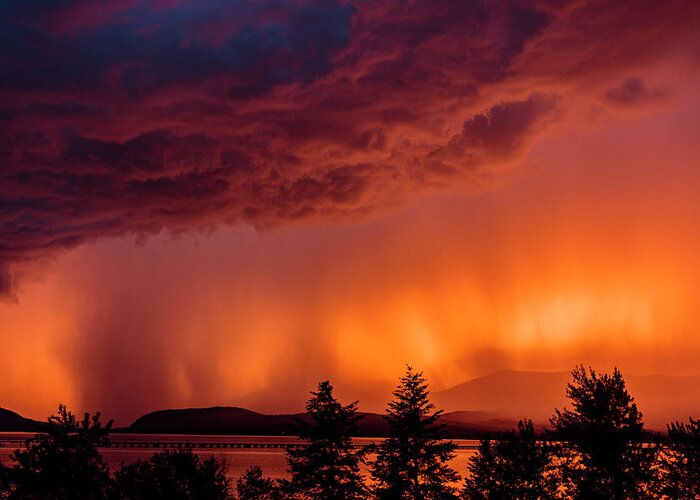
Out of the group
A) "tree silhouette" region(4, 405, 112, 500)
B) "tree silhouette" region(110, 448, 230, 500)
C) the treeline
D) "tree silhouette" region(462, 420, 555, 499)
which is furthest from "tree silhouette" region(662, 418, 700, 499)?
"tree silhouette" region(4, 405, 112, 500)

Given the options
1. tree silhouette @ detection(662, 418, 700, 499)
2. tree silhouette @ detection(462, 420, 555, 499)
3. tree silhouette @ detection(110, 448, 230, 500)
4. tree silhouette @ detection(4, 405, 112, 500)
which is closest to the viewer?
tree silhouette @ detection(4, 405, 112, 500)

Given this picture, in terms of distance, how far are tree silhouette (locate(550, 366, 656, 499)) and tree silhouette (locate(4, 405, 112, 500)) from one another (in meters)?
29.4

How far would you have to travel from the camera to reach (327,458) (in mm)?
48250

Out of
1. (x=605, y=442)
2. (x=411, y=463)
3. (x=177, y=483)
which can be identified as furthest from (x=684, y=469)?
(x=177, y=483)

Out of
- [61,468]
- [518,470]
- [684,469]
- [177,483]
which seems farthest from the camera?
[518,470]

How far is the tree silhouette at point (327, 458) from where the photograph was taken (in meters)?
47.5

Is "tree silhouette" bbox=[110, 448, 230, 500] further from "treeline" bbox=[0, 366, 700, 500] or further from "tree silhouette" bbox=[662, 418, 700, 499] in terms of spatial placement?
"tree silhouette" bbox=[662, 418, 700, 499]

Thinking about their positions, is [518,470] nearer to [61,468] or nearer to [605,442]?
[605,442]

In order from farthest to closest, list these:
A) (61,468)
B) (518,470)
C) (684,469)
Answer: (518,470), (684,469), (61,468)

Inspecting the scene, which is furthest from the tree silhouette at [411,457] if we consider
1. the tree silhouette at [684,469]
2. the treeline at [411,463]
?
the tree silhouette at [684,469]

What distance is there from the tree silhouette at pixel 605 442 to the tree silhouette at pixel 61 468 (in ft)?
96.4

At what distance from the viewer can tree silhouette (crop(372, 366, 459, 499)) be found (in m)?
52.3

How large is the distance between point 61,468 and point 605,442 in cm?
3374

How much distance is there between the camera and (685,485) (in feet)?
142
